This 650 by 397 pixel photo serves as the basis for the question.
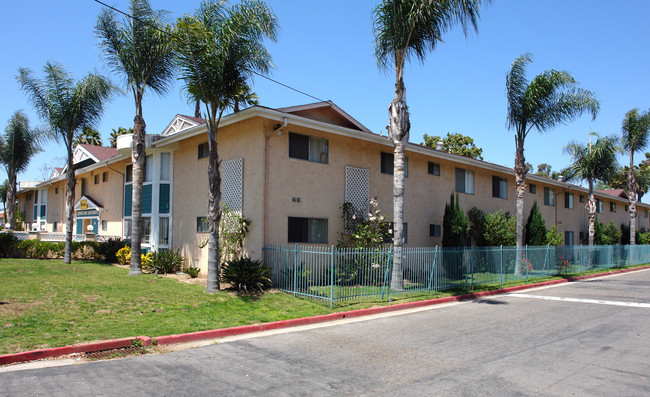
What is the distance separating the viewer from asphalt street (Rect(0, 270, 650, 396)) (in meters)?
5.74

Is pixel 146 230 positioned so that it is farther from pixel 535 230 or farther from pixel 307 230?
pixel 535 230

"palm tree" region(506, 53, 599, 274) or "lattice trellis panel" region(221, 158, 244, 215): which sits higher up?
"palm tree" region(506, 53, 599, 274)

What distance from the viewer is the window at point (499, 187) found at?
24.8 m

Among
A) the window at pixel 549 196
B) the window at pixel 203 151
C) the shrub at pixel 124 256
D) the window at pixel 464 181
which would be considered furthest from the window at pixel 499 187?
the shrub at pixel 124 256

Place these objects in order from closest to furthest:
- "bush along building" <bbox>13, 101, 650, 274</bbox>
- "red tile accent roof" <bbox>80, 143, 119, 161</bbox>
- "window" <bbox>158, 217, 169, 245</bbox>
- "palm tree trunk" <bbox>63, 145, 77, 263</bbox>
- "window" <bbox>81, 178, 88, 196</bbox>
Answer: "bush along building" <bbox>13, 101, 650, 274</bbox>
"palm tree trunk" <bbox>63, 145, 77, 263</bbox>
"window" <bbox>158, 217, 169, 245</bbox>
"red tile accent roof" <bbox>80, 143, 119, 161</bbox>
"window" <bbox>81, 178, 88, 196</bbox>

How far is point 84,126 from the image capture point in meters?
18.3

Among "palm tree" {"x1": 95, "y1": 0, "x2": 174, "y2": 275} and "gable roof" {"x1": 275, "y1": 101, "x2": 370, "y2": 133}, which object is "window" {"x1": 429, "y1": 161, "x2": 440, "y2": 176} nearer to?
"gable roof" {"x1": 275, "y1": 101, "x2": 370, "y2": 133}

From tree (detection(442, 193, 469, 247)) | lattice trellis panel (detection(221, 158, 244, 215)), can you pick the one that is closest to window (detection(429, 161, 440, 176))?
tree (detection(442, 193, 469, 247))

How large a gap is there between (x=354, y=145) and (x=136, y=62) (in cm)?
806

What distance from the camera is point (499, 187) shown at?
2525 cm

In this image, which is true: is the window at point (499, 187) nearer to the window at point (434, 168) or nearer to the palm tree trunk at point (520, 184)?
the palm tree trunk at point (520, 184)

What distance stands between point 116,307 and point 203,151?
8.25 metres

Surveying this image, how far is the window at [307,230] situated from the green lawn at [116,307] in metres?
2.51

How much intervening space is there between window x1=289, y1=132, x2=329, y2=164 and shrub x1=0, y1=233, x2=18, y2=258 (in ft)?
48.0
